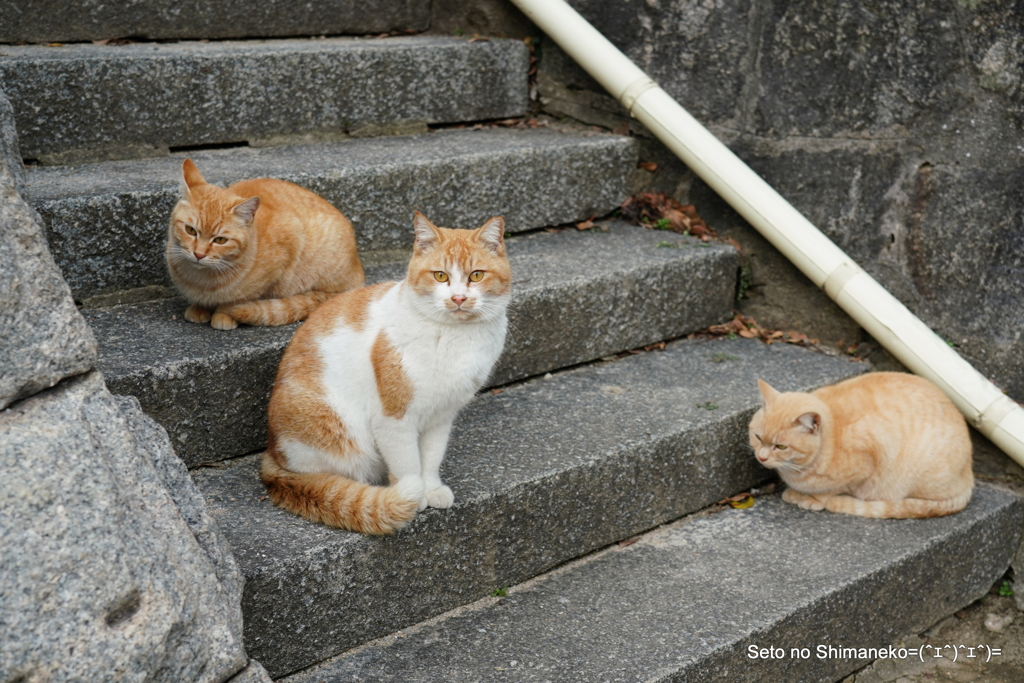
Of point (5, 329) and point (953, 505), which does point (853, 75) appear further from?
point (5, 329)

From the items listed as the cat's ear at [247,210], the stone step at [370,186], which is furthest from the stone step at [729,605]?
the stone step at [370,186]

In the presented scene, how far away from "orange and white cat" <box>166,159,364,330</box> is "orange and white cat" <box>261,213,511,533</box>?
417 mm

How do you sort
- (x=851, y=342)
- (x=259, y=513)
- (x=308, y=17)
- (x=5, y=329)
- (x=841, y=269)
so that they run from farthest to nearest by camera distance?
(x=308, y=17) → (x=851, y=342) → (x=841, y=269) → (x=259, y=513) → (x=5, y=329)

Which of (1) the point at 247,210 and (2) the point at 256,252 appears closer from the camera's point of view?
(1) the point at 247,210

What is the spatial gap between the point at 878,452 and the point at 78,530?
8.31ft

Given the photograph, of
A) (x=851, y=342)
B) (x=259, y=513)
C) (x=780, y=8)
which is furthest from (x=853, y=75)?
(x=259, y=513)

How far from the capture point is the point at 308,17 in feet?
12.9

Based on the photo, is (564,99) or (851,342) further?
(564,99)

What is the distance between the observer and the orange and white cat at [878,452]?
295 cm

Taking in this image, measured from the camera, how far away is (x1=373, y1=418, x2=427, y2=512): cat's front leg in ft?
7.34

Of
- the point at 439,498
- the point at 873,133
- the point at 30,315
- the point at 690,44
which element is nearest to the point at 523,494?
the point at 439,498

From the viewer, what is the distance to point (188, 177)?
2574 millimetres

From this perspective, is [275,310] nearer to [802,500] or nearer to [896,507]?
[802,500]

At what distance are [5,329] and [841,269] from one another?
283 centimetres
